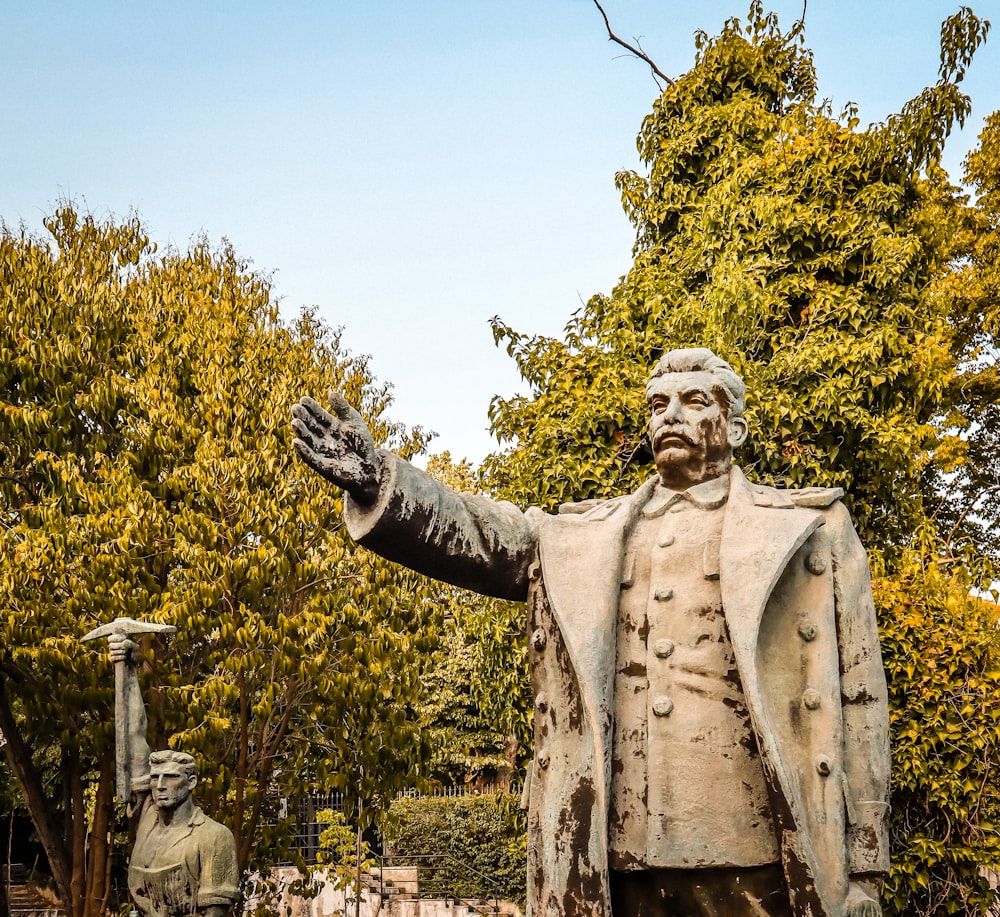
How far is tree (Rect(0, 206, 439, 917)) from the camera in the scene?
13.8 m

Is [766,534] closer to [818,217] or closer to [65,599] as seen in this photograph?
[818,217]

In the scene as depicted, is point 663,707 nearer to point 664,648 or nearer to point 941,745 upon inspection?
point 664,648

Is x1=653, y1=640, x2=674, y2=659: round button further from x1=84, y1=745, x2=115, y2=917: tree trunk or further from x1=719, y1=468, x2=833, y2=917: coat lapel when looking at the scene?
x1=84, y1=745, x2=115, y2=917: tree trunk

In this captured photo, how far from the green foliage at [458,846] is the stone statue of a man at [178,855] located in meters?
12.6

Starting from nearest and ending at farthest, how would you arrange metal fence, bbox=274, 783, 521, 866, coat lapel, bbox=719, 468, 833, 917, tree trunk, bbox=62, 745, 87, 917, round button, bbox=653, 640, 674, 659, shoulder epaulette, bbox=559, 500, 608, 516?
1. coat lapel, bbox=719, 468, 833, 917
2. round button, bbox=653, 640, 674, 659
3. shoulder epaulette, bbox=559, 500, 608, 516
4. tree trunk, bbox=62, 745, 87, 917
5. metal fence, bbox=274, 783, 521, 866

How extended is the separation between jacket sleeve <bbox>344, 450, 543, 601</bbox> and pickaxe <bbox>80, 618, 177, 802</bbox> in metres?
8.94

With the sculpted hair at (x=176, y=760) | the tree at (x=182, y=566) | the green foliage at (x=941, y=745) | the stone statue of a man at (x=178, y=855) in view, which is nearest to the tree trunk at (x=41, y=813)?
the tree at (x=182, y=566)

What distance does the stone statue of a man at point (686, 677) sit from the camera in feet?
10.6

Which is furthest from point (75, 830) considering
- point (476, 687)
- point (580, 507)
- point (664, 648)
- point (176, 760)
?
point (664, 648)

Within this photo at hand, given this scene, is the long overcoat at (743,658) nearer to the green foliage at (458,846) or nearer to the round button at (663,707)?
the round button at (663,707)

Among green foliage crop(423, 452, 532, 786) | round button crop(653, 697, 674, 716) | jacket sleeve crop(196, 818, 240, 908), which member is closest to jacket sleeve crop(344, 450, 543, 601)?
round button crop(653, 697, 674, 716)

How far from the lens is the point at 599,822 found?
325cm

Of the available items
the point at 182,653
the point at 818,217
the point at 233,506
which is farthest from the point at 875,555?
the point at 182,653

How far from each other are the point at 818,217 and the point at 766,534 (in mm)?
10402
